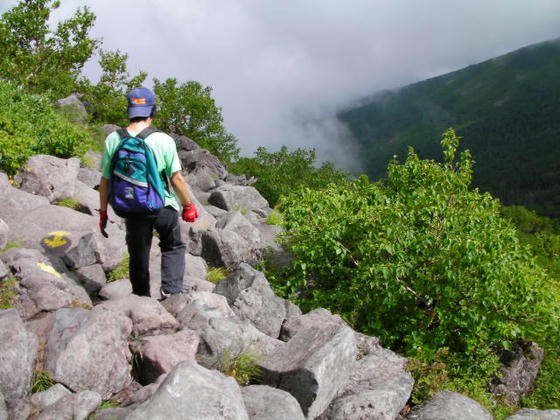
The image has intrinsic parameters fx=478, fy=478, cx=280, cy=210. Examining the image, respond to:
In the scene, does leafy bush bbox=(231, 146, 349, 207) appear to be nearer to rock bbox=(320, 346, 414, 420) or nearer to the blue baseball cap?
rock bbox=(320, 346, 414, 420)

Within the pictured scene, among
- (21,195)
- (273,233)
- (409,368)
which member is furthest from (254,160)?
(409,368)

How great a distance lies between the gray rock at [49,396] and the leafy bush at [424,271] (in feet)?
19.8

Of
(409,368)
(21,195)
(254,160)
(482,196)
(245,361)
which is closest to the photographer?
(245,361)

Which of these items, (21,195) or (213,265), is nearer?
(21,195)

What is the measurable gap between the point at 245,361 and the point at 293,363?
70 cm

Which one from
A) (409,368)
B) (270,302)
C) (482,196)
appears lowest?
(409,368)

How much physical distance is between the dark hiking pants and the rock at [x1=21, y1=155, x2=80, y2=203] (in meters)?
4.89

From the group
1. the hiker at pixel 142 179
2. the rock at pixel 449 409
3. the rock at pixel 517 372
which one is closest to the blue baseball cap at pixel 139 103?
the hiker at pixel 142 179

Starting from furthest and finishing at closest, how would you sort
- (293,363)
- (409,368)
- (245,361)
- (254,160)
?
(254,160)
(409,368)
(245,361)
(293,363)

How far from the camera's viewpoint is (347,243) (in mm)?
11078

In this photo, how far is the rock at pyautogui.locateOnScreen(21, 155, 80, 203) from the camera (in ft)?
35.4

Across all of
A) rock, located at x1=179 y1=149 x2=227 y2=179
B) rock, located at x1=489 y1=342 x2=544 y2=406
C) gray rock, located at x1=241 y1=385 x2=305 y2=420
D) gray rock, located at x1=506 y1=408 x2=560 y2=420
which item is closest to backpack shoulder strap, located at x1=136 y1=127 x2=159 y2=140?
gray rock, located at x1=241 y1=385 x2=305 y2=420

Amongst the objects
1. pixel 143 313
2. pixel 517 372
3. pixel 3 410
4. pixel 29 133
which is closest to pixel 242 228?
pixel 29 133

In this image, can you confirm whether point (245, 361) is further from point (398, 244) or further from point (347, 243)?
point (347, 243)
